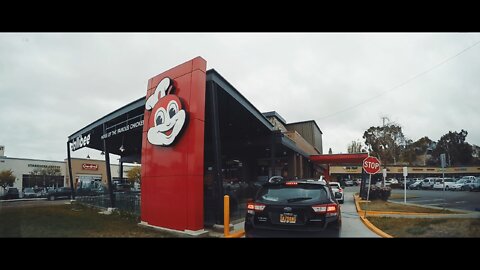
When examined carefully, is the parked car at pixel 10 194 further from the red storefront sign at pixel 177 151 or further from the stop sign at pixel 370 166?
the stop sign at pixel 370 166

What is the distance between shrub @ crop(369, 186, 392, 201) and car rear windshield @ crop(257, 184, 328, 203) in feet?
48.8

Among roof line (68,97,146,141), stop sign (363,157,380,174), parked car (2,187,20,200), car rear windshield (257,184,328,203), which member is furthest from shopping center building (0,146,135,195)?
car rear windshield (257,184,328,203)

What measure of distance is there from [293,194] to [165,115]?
17.4 feet

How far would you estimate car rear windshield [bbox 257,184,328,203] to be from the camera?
19.8 feet

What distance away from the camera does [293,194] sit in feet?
20.3

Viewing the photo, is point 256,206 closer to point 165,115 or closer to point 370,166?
point 165,115

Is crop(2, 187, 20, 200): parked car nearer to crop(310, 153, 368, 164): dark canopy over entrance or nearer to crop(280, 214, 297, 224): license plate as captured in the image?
crop(310, 153, 368, 164): dark canopy over entrance

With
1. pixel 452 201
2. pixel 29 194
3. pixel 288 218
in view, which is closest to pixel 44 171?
Answer: pixel 29 194

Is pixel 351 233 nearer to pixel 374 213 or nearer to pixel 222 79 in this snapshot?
pixel 374 213

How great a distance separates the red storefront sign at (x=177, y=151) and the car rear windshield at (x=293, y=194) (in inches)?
118

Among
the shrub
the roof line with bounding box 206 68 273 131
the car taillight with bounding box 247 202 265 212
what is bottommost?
the shrub

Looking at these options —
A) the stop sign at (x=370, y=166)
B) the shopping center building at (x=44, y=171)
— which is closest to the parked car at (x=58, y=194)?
the shopping center building at (x=44, y=171)
